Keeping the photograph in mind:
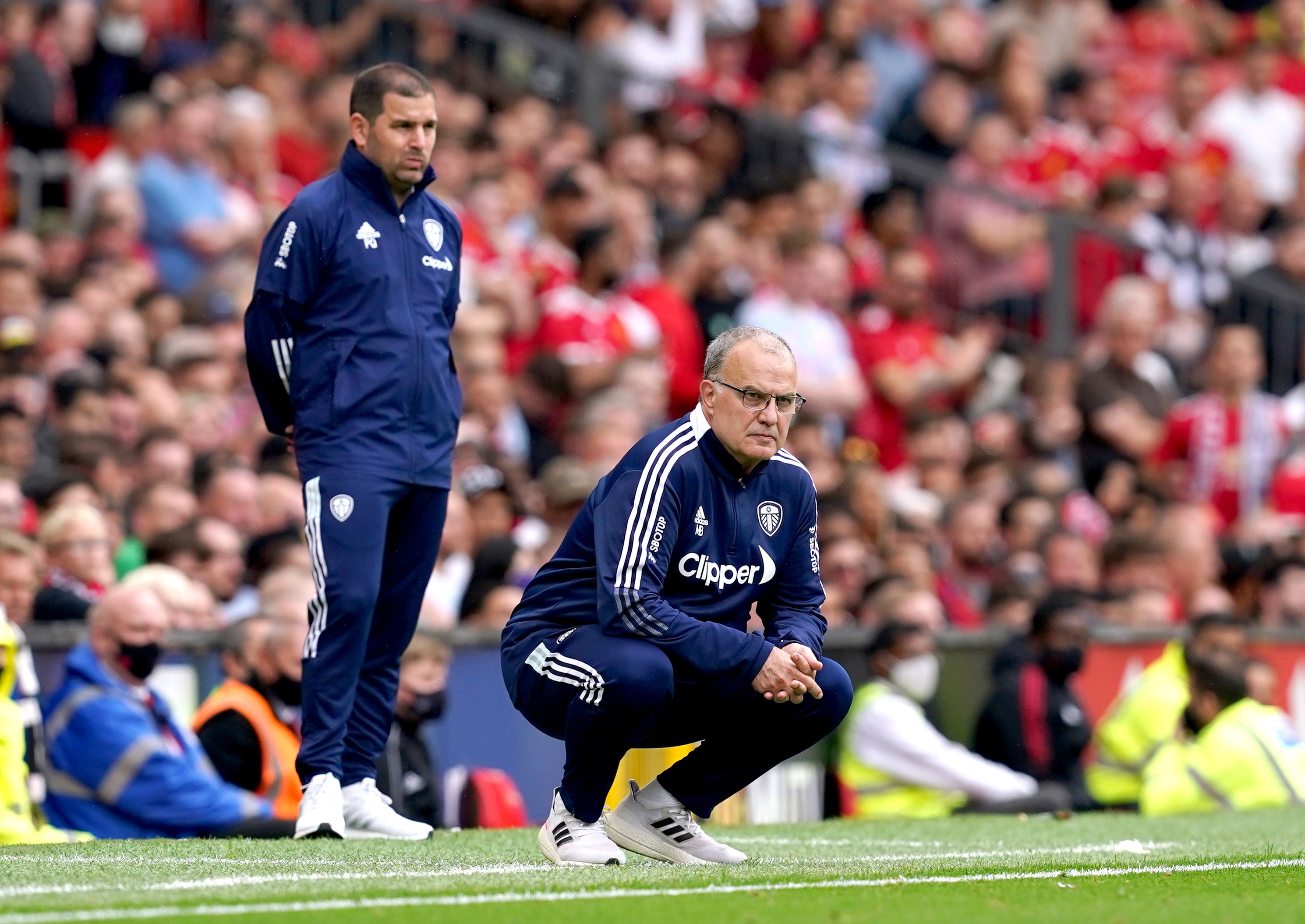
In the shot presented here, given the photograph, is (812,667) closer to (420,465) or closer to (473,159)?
(420,465)

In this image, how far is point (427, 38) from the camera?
51.5 ft

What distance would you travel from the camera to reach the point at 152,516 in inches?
416

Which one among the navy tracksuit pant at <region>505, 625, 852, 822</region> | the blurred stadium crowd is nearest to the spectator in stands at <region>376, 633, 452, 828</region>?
the blurred stadium crowd

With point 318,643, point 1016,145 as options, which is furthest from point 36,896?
point 1016,145

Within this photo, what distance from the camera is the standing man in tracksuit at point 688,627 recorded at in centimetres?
637

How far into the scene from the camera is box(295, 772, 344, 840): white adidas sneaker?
7340mm

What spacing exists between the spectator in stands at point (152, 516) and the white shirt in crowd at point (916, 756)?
3411 millimetres

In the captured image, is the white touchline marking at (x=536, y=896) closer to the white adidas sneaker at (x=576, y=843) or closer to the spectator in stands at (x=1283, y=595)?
the white adidas sneaker at (x=576, y=843)

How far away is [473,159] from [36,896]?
9.62 meters

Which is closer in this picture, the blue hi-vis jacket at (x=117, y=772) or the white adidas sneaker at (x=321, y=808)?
the white adidas sneaker at (x=321, y=808)

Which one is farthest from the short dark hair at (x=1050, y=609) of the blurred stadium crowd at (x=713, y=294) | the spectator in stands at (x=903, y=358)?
the spectator in stands at (x=903, y=358)

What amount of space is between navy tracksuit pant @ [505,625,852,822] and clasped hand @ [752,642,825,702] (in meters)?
0.14

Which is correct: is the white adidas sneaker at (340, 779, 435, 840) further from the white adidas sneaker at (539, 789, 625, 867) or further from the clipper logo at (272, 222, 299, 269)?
the clipper logo at (272, 222, 299, 269)

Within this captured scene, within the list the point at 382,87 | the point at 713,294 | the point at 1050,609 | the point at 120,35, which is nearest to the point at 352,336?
the point at 382,87
